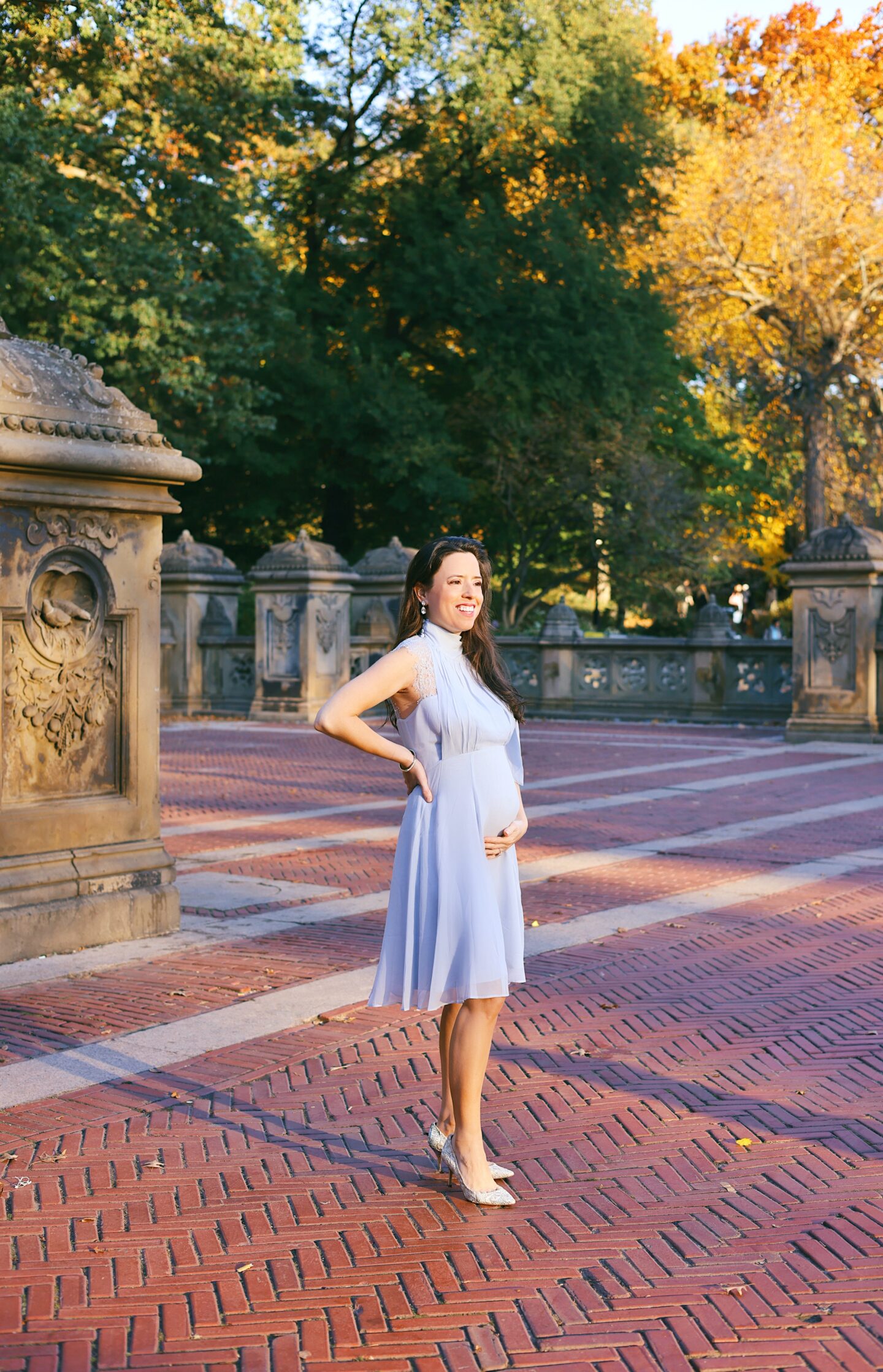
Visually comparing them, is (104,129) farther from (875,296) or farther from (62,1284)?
(62,1284)

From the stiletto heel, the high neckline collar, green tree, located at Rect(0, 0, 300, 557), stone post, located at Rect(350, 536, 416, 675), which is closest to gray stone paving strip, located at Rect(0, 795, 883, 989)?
the stiletto heel

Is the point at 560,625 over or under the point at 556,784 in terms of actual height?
over

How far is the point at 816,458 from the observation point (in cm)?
3600

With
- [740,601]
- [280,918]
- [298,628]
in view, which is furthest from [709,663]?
[740,601]

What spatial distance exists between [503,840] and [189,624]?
69.0 ft

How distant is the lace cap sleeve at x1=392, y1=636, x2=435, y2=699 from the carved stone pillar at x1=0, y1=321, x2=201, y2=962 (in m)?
3.21

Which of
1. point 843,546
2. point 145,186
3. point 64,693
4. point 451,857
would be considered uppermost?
point 145,186

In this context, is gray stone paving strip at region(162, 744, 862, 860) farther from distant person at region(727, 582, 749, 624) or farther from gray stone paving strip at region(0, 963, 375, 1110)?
distant person at region(727, 582, 749, 624)

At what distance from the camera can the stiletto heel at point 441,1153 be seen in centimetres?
399

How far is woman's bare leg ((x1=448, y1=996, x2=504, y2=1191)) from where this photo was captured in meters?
3.88

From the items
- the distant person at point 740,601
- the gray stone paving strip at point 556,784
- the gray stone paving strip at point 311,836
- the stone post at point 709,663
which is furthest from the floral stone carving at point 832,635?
the distant person at point 740,601

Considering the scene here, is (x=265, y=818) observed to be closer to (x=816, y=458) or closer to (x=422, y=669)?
(x=422, y=669)

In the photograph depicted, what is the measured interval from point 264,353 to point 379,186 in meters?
5.80

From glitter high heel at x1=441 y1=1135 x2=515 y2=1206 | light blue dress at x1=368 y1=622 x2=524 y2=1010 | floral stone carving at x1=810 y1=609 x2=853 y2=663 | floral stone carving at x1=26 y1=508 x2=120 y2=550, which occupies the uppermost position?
floral stone carving at x1=26 y1=508 x2=120 y2=550
